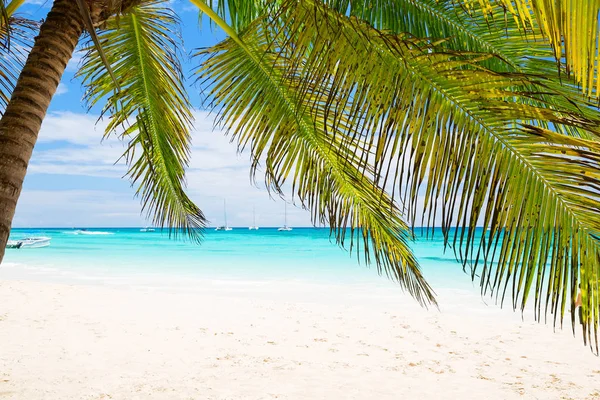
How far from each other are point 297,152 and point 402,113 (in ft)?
6.20

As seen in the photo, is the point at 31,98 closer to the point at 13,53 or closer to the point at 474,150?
the point at 13,53

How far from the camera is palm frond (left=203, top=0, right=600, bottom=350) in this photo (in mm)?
1838

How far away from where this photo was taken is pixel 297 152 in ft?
13.1

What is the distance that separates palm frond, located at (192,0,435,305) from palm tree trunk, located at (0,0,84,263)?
130cm

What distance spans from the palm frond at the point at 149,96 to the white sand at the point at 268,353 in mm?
1768

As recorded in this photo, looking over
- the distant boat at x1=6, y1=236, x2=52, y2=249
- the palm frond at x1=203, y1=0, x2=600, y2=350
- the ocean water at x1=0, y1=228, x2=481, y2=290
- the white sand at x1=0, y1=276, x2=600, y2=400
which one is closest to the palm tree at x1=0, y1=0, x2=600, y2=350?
the palm frond at x1=203, y1=0, x2=600, y2=350

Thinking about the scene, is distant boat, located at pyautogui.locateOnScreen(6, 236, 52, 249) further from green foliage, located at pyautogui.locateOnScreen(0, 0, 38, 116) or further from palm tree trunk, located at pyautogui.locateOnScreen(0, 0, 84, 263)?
palm tree trunk, located at pyautogui.locateOnScreen(0, 0, 84, 263)

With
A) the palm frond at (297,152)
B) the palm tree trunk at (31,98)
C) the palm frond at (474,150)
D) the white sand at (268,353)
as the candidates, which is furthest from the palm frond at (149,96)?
the palm frond at (474,150)

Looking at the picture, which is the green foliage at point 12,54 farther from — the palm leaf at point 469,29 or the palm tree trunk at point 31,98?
the palm leaf at point 469,29

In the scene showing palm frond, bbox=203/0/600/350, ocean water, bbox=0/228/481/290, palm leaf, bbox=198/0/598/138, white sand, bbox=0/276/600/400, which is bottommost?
ocean water, bbox=0/228/481/290

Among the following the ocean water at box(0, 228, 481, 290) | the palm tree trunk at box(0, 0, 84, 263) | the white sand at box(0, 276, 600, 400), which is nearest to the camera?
the palm tree trunk at box(0, 0, 84, 263)

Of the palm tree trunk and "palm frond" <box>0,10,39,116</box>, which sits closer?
the palm tree trunk

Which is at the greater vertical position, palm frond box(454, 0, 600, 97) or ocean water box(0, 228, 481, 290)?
palm frond box(454, 0, 600, 97)

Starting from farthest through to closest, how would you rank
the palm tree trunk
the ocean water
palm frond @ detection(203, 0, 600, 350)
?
the ocean water < the palm tree trunk < palm frond @ detection(203, 0, 600, 350)
